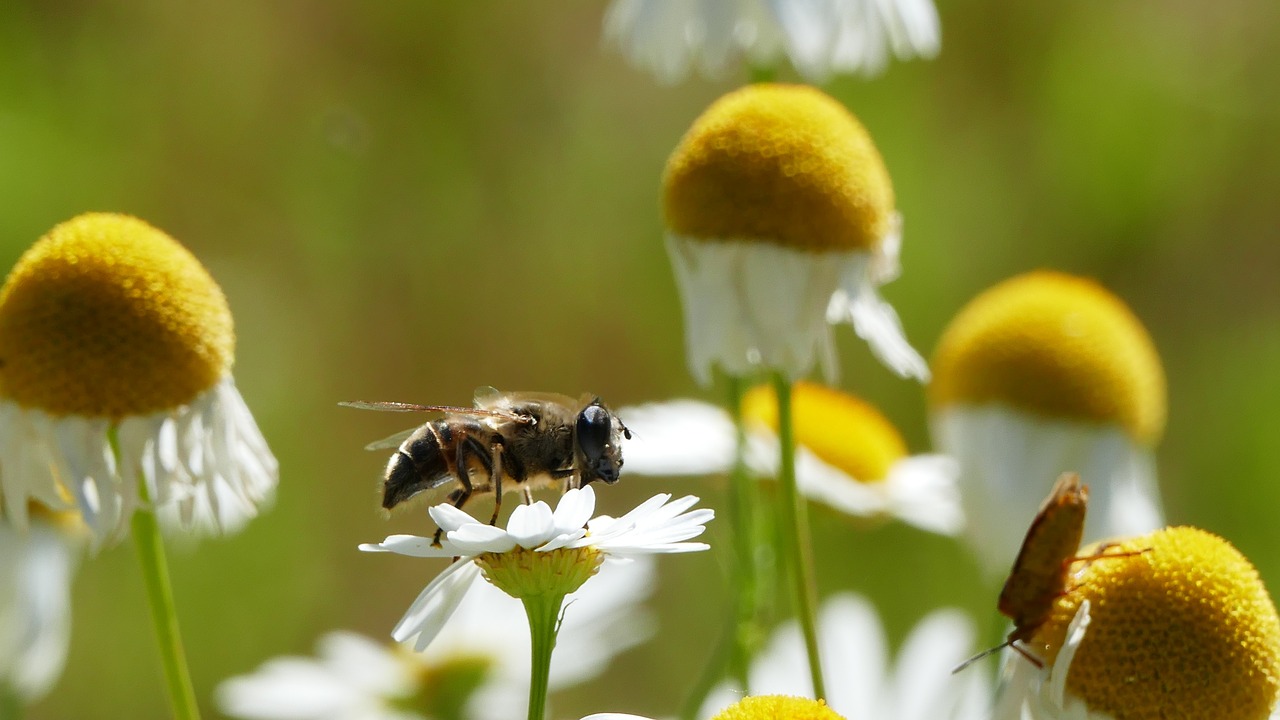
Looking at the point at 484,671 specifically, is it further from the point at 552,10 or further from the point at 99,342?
the point at 552,10

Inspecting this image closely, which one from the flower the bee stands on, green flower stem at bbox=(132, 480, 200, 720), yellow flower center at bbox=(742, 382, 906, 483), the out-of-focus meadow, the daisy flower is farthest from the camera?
the out-of-focus meadow

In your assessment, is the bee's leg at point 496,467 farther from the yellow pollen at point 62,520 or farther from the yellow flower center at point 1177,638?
the yellow pollen at point 62,520

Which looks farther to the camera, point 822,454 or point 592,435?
point 822,454

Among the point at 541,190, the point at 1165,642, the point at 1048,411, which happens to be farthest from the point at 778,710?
the point at 541,190

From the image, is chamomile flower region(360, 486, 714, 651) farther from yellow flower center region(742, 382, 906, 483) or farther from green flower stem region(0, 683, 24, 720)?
yellow flower center region(742, 382, 906, 483)

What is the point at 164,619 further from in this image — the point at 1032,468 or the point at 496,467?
the point at 1032,468

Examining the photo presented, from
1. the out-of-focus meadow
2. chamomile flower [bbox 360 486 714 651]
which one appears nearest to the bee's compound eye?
chamomile flower [bbox 360 486 714 651]
